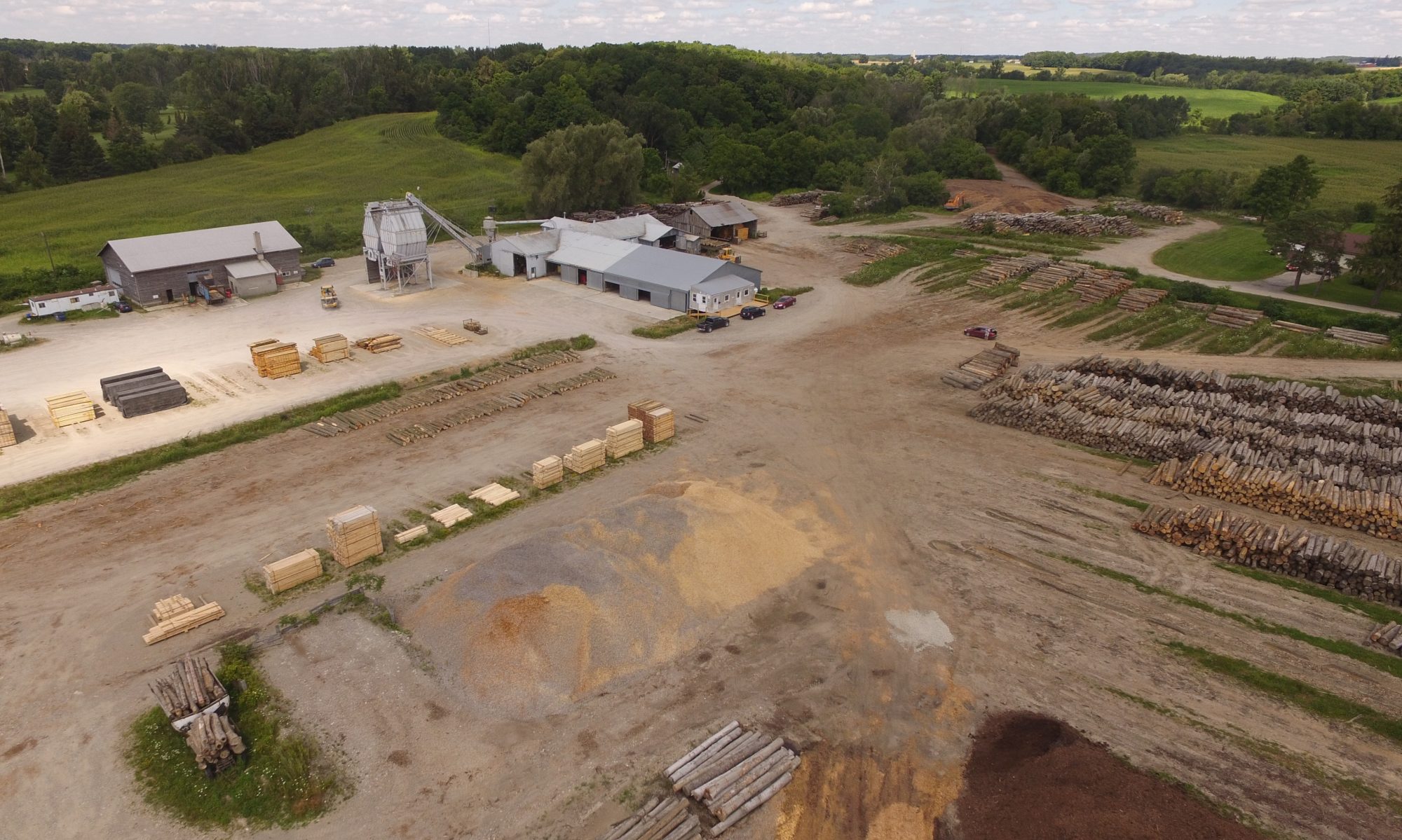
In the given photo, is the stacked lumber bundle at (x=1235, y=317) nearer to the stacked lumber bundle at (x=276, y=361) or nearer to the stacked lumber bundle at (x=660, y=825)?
the stacked lumber bundle at (x=660, y=825)

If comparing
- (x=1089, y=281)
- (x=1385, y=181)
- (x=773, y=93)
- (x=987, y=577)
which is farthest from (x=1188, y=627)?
(x=773, y=93)

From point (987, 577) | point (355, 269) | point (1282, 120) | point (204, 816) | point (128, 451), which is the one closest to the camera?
point (204, 816)

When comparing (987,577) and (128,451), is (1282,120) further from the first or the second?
(128,451)

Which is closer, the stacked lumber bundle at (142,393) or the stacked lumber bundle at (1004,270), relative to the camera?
the stacked lumber bundle at (142,393)

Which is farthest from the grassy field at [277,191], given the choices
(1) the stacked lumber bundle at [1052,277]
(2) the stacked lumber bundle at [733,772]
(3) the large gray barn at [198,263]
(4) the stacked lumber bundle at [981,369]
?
(2) the stacked lumber bundle at [733,772]

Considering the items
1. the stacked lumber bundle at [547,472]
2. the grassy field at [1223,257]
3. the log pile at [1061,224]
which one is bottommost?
the stacked lumber bundle at [547,472]

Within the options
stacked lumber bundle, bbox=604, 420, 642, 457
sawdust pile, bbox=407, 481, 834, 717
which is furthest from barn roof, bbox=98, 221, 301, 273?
sawdust pile, bbox=407, 481, 834, 717

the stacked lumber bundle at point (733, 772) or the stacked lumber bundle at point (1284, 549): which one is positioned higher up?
the stacked lumber bundle at point (1284, 549)
